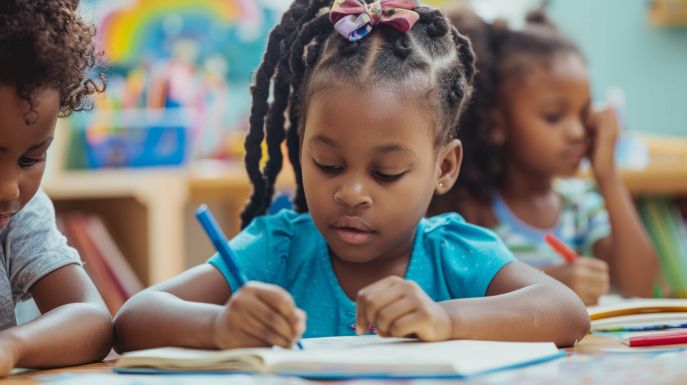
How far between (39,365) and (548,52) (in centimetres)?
127

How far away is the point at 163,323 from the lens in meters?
0.68

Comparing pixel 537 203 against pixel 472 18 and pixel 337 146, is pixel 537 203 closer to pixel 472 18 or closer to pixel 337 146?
pixel 472 18

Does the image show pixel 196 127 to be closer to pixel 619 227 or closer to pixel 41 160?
pixel 619 227

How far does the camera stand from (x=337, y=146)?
78cm

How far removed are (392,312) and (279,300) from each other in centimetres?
11

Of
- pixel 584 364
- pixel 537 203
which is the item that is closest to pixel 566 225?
pixel 537 203

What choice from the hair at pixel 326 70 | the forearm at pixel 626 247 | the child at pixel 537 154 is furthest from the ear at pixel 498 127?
the hair at pixel 326 70

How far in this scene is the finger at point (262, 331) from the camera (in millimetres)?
588

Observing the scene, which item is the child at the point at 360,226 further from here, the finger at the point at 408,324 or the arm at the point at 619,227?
the arm at the point at 619,227

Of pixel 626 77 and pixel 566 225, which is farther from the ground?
pixel 626 77

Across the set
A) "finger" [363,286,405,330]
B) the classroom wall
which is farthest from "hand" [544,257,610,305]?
the classroom wall

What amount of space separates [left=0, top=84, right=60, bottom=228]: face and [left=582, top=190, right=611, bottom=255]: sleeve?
130 centimetres

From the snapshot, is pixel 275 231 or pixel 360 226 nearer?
pixel 360 226

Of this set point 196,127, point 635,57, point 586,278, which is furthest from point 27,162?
point 635,57
